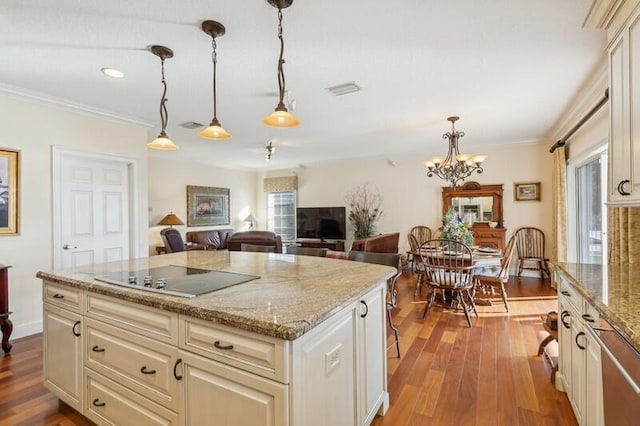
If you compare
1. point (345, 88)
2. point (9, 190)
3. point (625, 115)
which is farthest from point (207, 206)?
point (625, 115)

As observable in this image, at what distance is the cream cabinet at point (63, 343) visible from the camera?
1852mm

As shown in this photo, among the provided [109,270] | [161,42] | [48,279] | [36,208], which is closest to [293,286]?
[109,270]

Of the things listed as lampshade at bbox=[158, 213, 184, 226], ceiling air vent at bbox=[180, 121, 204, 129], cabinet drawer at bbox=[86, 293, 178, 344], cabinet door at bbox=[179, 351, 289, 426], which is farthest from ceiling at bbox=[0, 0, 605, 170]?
lampshade at bbox=[158, 213, 184, 226]

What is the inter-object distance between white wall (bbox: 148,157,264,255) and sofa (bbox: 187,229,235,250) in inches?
8.4

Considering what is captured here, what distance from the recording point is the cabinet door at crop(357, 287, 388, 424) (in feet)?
5.42

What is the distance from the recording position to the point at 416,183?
21.9 ft

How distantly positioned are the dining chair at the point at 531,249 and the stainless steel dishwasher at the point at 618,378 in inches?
194

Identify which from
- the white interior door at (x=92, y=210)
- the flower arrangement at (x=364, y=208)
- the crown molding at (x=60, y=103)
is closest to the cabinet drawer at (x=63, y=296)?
the white interior door at (x=92, y=210)

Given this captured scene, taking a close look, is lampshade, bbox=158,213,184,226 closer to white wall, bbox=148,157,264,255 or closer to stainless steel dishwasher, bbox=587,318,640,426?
white wall, bbox=148,157,264,255

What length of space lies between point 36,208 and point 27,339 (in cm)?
133

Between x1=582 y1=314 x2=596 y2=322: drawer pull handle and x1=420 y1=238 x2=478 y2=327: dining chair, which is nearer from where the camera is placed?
x1=582 y1=314 x2=596 y2=322: drawer pull handle

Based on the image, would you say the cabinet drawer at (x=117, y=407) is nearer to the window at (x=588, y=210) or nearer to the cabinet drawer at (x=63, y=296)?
the cabinet drawer at (x=63, y=296)

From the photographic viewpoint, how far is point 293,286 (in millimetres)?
1657

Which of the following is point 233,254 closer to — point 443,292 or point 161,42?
point 161,42
